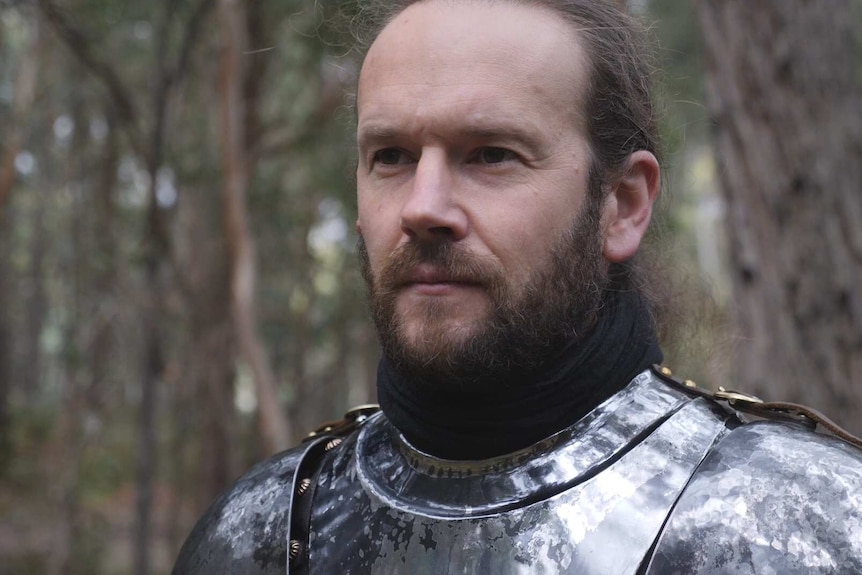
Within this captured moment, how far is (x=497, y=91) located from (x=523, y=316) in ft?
1.30

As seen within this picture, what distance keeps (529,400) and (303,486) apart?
50 cm

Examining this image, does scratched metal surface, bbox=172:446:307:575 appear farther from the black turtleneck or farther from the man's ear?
the man's ear

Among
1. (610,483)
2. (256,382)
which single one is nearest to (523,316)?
(610,483)

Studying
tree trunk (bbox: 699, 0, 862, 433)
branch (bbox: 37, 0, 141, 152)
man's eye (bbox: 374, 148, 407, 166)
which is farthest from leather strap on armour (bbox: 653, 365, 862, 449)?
branch (bbox: 37, 0, 141, 152)

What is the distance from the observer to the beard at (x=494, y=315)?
1.58m

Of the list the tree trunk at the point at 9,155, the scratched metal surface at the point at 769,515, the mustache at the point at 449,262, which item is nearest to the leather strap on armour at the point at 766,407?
the scratched metal surface at the point at 769,515

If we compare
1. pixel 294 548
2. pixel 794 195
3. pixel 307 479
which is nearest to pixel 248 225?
pixel 794 195

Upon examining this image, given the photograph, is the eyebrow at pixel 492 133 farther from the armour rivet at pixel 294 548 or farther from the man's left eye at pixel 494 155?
the armour rivet at pixel 294 548

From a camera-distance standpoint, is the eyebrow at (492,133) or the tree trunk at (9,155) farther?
the tree trunk at (9,155)

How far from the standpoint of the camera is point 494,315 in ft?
5.23

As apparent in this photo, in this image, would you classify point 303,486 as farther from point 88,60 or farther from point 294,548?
point 88,60

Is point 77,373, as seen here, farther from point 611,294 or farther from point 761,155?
point 611,294

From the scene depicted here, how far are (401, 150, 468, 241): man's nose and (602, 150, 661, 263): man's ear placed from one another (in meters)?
0.35

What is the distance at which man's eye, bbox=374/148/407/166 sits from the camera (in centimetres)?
168
